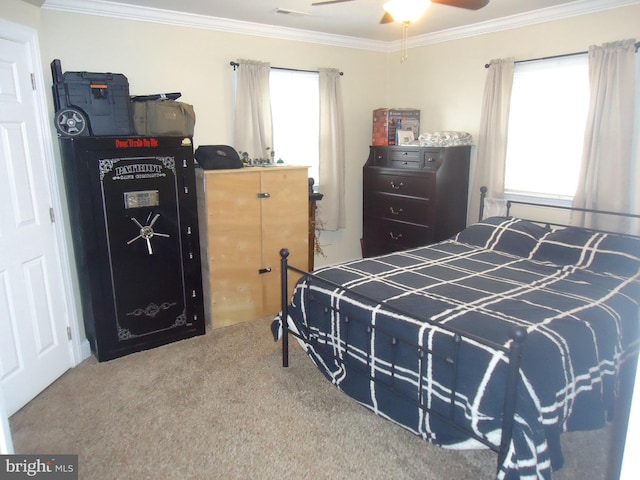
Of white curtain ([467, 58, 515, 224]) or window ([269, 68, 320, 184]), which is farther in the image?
window ([269, 68, 320, 184])

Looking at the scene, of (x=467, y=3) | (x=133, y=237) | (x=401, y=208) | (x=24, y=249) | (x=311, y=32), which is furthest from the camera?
(x=401, y=208)

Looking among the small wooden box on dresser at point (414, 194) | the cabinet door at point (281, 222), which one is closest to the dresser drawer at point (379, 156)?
the small wooden box on dresser at point (414, 194)

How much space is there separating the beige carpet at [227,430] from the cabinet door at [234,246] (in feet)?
2.08

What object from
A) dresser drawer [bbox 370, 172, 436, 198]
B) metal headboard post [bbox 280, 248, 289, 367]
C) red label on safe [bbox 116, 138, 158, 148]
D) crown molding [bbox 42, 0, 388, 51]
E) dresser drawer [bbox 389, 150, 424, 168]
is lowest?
metal headboard post [bbox 280, 248, 289, 367]

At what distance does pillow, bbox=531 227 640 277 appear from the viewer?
286cm

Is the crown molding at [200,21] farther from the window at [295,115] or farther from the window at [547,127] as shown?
the window at [547,127]

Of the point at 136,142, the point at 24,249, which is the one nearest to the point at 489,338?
the point at 136,142

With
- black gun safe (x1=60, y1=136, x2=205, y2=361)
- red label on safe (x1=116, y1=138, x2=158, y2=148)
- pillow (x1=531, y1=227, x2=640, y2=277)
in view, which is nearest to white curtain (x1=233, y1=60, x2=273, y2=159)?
black gun safe (x1=60, y1=136, x2=205, y2=361)

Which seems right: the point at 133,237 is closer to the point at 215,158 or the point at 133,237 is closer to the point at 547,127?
the point at 215,158

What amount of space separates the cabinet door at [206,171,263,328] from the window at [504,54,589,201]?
7.85 ft

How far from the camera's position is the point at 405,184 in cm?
438

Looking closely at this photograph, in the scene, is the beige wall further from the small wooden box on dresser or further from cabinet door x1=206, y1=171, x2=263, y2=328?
cabinet door x1=206, y1=171, x2=263, y2=328

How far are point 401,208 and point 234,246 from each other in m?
1.79

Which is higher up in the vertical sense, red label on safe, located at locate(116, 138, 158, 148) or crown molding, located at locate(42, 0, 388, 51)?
crown molding, located at locate(42, 0, 388, 51)
